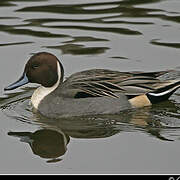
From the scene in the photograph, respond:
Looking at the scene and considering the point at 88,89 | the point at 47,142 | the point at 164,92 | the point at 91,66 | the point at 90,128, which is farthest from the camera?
the point at 91,66

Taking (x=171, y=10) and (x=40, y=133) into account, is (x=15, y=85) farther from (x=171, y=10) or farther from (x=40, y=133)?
(x=171, y=10)

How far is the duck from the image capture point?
31.6 ft

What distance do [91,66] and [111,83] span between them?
4.73ft

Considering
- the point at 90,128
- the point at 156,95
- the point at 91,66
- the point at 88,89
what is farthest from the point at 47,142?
the point at 91,66

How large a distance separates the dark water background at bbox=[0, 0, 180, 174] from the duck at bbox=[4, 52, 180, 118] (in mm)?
135

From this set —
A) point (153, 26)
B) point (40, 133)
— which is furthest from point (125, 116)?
point (153, 26)

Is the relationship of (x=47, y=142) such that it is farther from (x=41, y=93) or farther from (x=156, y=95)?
(x=156, y=95)

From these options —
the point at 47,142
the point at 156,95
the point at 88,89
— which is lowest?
the point at 47,142

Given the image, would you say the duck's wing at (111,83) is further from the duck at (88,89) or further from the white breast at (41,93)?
the white breast at (41,93)

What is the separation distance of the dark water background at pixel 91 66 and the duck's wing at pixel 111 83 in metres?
0.29

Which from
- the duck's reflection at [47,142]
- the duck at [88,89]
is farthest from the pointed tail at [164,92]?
the duck's reflection at [47,142]

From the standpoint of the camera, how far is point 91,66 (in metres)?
11.1

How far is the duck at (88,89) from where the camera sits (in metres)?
9.64

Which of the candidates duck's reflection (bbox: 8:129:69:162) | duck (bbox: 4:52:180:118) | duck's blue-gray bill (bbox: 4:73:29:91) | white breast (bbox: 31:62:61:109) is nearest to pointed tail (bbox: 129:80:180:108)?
duck (bbox: 4:52:180:118)
